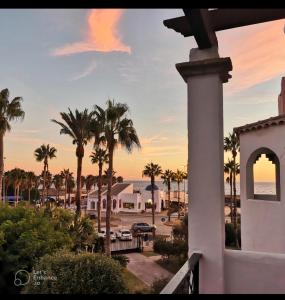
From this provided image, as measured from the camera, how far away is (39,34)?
11.4 metres

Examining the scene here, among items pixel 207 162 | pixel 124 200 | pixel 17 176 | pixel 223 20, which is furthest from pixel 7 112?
pixel 17 176

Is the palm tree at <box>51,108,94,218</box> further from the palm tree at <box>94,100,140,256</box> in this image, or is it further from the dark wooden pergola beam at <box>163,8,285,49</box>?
the dark wooden pergola beam at <box>163,8,285,49</box>

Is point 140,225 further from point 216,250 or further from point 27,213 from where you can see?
point 216,250

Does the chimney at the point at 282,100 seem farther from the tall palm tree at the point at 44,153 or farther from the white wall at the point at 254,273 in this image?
the tall palm tree at the point at 44,153

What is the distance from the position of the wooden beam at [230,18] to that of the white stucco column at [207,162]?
31 cm

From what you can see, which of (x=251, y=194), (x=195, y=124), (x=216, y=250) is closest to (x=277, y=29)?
(x=195, y=124)

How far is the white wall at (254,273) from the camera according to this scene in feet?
8.99

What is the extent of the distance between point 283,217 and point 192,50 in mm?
6012

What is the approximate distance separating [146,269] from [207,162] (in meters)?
17.4

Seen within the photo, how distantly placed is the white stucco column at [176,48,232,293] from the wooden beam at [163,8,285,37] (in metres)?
0.31

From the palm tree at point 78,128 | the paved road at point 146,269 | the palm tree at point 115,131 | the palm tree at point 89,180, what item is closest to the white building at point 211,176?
the paved road at point 146,269

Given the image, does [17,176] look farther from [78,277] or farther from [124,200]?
[78,277]

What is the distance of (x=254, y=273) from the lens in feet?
9.13

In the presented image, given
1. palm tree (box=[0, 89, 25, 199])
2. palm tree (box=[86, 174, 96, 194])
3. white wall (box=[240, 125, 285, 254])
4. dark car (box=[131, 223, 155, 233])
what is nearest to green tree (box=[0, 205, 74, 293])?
white wall (box=[240, 125, 285, 254])
